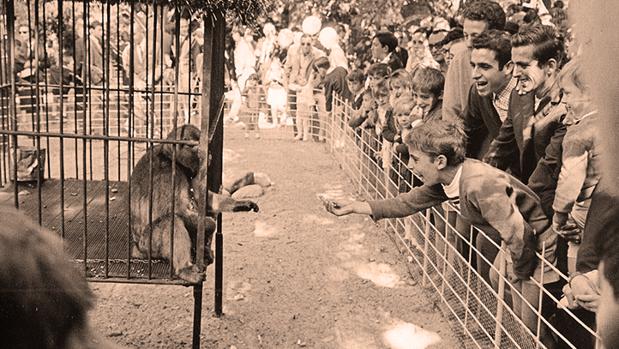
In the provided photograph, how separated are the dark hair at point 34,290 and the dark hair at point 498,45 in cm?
397

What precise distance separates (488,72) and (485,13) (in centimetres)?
59

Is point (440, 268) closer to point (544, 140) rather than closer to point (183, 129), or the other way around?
point (544, 140)

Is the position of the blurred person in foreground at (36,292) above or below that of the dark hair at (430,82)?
below

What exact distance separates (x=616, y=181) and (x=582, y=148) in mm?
2418

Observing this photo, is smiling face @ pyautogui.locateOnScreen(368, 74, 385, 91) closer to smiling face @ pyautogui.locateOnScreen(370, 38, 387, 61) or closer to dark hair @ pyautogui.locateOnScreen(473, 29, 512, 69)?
smiling face @ pyautogui.locateOnScreen(370, 38, 387, 61)

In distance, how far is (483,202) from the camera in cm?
389

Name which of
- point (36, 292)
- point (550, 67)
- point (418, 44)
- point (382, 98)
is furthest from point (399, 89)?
point (36, 292)

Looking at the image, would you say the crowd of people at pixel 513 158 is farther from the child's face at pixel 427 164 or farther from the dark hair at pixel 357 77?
the dark hair at pixel 357 77

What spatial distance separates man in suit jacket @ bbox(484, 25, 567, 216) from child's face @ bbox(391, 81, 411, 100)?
1930 mm

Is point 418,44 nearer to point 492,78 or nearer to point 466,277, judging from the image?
point 492,78

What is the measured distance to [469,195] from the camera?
4.00 meters

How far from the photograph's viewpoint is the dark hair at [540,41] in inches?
168

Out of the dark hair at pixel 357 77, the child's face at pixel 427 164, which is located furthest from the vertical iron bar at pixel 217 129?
the dark hair at pixel 357 77

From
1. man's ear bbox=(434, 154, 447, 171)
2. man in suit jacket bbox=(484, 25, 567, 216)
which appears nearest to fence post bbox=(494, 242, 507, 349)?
man in suit jacket bbox=(484, 25, 567, 216)
